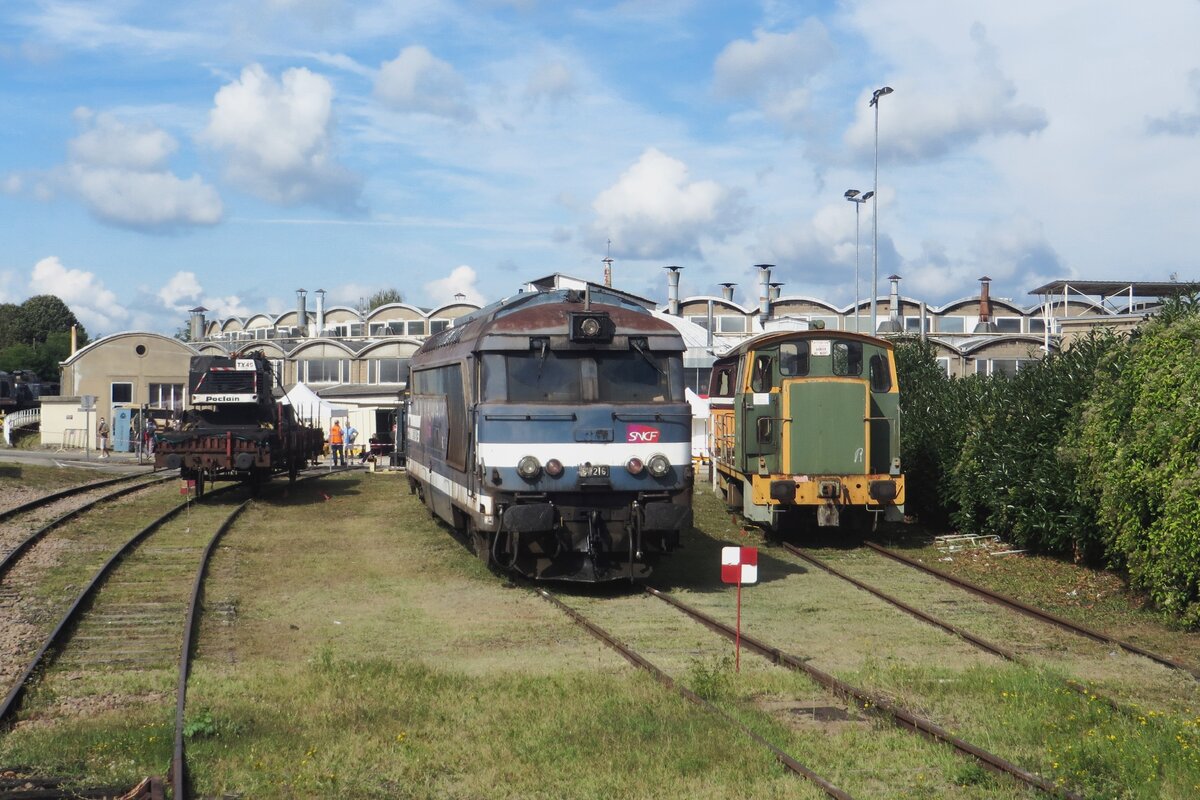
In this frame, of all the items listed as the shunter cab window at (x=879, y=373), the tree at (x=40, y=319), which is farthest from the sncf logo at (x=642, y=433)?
the tree at (x=40, y=319)

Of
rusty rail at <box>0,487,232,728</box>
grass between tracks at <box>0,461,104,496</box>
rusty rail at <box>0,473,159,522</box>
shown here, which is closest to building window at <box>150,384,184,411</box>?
grass between tracks at <box>0,461,104,496</box>

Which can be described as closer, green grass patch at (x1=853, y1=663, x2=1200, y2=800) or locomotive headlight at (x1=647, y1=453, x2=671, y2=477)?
green grass patch at (x1=853, y1=663, x2=1200, y2=800)

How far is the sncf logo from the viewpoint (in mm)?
13891

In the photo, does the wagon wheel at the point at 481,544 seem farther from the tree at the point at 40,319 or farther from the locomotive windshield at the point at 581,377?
the tree at the point at 40,319

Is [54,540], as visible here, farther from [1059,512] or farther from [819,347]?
[1059,512]

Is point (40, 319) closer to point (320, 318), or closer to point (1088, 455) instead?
point (320, 318)

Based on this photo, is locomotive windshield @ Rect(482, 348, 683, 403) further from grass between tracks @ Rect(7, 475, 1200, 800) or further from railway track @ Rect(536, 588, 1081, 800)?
railway track @ Rect(536, 588, 1081, 800)

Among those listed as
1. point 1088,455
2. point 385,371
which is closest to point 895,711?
point 1088,455

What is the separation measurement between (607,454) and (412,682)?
487 cm

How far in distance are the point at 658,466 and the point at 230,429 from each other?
562 inches

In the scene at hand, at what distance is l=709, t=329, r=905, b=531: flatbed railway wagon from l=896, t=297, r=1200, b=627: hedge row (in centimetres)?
173

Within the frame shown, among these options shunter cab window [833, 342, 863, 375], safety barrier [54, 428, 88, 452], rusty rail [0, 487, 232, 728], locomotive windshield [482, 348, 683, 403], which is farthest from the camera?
safety barrier [54, 428, 88, 452]

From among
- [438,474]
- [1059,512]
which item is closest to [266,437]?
[438,474]

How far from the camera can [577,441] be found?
1375 centimetres
